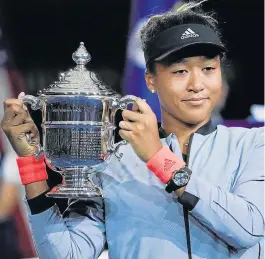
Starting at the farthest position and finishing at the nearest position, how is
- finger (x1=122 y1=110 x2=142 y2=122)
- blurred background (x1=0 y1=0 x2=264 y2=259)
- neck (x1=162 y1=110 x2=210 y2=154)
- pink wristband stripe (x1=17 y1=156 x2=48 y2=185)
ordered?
blurred background (x1=0 y1=0 x2=264 y2=259) < neck (x1=162 y1=110 x2=210 y2=154) < pink wristband stripe (x1=17 y1=156 x2=48 y2=185) < finger (x1=122 y1=110 x2=142 y2=122)

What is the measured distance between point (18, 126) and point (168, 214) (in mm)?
380

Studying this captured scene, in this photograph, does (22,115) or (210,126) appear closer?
(22,115)

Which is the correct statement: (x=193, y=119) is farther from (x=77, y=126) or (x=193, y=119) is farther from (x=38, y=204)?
(x=38, y=204)

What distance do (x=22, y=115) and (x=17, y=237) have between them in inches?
28.7

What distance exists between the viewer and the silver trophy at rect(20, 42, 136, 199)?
124 cm

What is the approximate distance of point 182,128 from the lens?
1.38 m

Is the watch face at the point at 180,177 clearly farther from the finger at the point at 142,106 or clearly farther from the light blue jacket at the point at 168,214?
the finger at the point at 142,106

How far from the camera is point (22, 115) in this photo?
125 centimetres

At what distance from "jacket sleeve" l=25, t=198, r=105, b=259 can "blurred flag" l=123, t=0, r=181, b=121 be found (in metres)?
0.56

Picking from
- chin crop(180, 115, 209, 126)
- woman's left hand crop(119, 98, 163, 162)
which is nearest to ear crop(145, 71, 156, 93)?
A: chin crop(180, 115, 209, 126)

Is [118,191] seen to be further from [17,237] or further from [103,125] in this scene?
[17,237]

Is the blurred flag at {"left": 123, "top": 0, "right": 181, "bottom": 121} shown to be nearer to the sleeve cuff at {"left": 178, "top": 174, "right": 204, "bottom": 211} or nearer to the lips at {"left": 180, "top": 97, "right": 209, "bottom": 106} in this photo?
the lips at {"left": 180, "top": 97, "right": 209, "bottom": 106}

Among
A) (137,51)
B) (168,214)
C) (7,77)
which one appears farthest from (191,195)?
(7,77)

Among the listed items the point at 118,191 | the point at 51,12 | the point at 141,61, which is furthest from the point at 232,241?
the point at 51,12
